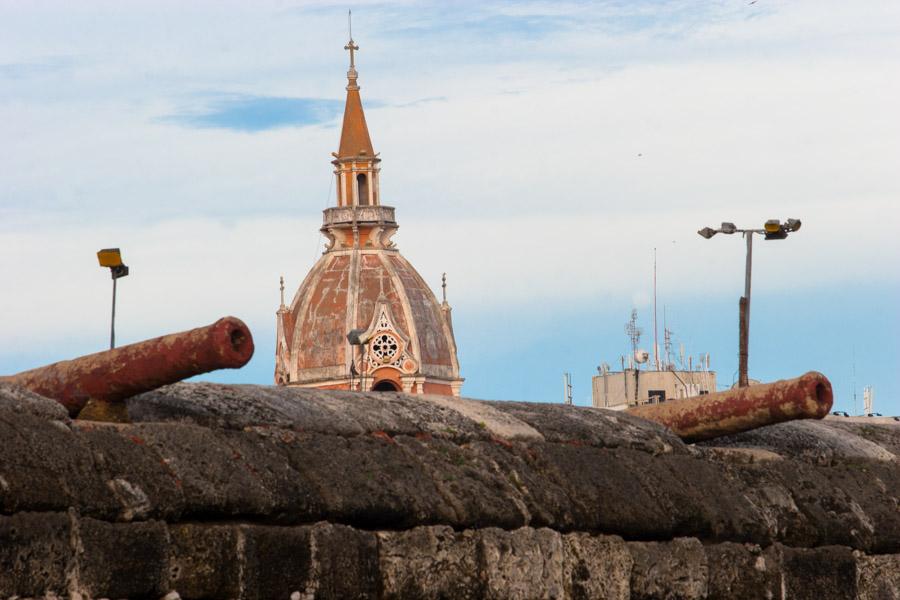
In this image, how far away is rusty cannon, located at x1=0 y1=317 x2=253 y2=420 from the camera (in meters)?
6.43

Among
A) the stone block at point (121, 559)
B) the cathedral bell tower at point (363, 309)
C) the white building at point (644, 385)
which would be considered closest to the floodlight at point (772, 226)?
the stone block at point (121, 559)

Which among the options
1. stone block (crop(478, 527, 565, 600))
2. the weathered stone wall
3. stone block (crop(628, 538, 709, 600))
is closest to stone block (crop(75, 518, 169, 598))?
the weathered stone wall

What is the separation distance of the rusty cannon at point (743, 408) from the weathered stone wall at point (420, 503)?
158mm

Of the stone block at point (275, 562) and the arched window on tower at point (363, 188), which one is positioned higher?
the arched window on tower at point (363, 188)

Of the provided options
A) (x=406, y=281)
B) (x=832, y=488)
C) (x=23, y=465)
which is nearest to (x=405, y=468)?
(x=23, y=465)

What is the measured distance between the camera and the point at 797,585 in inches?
345

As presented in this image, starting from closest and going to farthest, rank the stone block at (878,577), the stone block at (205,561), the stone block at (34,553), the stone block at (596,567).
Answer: the stone block at (34,553)
the stone block at (205,561)
the stone block at (596,567)
the stone block at (878,577)

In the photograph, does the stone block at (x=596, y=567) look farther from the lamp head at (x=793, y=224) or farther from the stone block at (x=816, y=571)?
the lamp head at (x=793, y=224)

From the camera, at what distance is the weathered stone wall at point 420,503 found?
5945 millimetres

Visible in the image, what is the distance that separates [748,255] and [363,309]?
235ft

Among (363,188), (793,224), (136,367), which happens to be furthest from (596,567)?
(363,188)

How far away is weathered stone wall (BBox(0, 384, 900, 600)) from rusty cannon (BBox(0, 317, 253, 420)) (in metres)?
0.19

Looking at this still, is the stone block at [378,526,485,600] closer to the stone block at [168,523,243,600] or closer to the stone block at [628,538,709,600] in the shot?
the stone block at [168,523,243,600]

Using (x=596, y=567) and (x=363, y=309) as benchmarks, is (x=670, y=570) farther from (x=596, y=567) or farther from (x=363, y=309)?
(x=363, y=309)
